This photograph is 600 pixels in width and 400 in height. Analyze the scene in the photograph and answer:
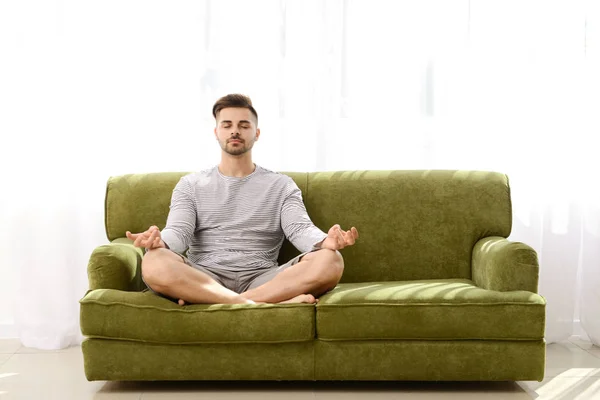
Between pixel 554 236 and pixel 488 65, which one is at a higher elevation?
pixel 488 65

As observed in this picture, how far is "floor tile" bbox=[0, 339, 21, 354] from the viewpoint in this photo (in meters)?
3.94

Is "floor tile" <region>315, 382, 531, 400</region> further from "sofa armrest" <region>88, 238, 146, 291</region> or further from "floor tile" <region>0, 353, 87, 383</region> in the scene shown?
"floor tile" <region>0, 353, 87, 383</region>

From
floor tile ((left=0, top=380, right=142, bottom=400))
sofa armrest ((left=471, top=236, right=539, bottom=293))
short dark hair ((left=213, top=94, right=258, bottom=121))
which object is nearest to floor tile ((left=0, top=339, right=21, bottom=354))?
floor tile ((left=0, top=380, right=142, bottom=400))

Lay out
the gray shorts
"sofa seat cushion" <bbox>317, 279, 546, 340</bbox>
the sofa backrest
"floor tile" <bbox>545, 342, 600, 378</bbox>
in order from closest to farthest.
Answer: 1. "sofa seat cushion" <bbox>317, 279, 546, 340</bbox>
2. the gray shorts
3. "floor tile" <bbox>545, 342, 600, 378</bbox>
4. the sofa backrest

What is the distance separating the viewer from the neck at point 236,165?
11.8 ft

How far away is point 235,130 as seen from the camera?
354 centimetres

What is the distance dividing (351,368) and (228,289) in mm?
578

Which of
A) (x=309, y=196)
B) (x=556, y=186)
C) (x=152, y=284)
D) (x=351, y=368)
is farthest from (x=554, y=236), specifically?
(x=152, y=284)

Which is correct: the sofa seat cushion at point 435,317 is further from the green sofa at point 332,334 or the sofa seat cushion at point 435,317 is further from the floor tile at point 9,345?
the floor tile at point 9,345

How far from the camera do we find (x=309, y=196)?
376 centimetres

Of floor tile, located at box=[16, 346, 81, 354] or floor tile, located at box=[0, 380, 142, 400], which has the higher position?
floor tile, located at box=[0, 380, 142, 400]

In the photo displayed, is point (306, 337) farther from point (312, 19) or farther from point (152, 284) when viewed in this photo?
point (312, 19)

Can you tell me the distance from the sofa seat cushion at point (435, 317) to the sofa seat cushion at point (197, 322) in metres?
0.11

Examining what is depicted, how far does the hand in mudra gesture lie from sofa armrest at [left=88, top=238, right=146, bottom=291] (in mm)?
795
